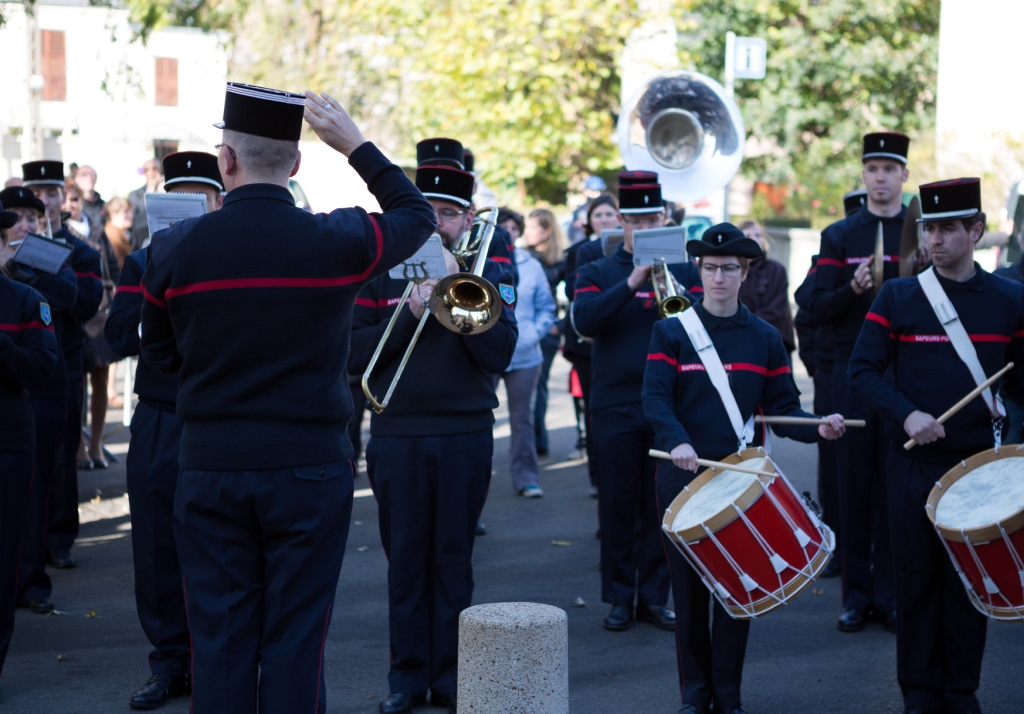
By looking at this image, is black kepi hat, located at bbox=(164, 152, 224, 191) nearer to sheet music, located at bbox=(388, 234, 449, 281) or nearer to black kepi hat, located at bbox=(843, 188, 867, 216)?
sheet music, located at bbox=(388, 234, 449, 281)

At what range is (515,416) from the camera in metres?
9.94

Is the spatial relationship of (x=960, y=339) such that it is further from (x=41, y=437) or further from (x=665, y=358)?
(x=41, y=437)

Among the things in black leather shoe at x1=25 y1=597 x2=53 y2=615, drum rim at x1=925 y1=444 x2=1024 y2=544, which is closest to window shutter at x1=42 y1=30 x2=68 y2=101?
black leather shoe at x1=25 y1=597 x2=53 y2=615

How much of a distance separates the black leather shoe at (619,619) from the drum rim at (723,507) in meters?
1.79

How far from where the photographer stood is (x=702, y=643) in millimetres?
5137

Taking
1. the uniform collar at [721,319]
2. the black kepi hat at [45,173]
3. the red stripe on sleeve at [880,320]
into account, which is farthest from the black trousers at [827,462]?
the black kepi hat at [45,173]

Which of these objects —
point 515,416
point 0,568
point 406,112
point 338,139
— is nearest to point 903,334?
point 338,139

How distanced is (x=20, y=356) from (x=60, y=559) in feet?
9.26

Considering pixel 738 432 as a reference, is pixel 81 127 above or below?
above

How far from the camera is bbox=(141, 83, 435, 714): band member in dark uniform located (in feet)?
11.3

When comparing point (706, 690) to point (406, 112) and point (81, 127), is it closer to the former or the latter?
point (406, 112)

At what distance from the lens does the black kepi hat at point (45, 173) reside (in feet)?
25.8

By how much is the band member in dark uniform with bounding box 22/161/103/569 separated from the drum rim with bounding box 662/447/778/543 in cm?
386

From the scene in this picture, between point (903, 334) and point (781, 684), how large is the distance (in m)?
1.68
